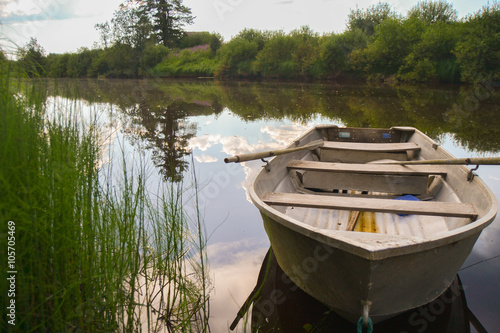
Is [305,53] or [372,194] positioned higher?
[305,53]

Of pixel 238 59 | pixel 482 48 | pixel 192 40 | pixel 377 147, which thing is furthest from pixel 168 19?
pixel 377 147

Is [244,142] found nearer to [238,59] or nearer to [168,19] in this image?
[238,59]

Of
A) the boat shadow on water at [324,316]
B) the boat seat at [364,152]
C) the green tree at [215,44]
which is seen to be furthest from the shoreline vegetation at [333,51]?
the boat shadow on water at [324,316]

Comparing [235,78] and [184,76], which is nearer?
[235,78]

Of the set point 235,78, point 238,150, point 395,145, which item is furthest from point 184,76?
point 395,145

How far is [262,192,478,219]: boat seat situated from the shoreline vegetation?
328 inches

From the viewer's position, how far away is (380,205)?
2.59 m

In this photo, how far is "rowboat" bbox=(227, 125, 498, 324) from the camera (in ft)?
5.81

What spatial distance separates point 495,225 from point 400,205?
1.81m

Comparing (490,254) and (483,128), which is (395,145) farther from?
(483,128)

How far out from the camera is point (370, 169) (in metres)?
3.58

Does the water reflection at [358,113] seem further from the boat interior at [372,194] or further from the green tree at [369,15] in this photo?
the green tree at [369,15]

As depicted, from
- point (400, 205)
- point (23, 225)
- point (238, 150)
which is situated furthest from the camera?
point (238, 150)

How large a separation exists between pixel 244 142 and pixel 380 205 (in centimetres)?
496
